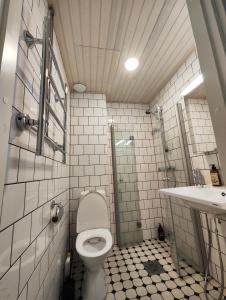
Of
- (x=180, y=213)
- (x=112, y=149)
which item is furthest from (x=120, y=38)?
(x=180, y=213)

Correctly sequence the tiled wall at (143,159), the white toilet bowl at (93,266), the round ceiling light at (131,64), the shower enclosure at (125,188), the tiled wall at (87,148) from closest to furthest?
the white toilet bowl at (93,266), the round ceiling light at (131,64), the tiled wall at (87,148), the shower enclosure at (125,188), the tiled wall at (143,159)

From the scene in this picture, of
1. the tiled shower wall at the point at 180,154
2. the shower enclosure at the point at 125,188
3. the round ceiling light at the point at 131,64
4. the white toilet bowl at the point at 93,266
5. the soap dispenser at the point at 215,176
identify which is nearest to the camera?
the white toilet bowl at the point at 93,266

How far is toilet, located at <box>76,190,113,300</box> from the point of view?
1.32 m

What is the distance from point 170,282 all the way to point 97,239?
2.72 ft

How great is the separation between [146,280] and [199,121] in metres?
1.76

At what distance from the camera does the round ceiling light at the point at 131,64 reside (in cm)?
176

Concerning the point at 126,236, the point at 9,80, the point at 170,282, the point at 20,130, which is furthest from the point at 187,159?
the point at 9,80

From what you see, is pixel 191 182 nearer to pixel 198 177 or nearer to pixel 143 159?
pixel 198 177

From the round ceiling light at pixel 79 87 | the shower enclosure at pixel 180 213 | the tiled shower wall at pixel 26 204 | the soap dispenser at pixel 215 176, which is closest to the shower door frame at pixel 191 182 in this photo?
the shower enclosure at pixel 180 213

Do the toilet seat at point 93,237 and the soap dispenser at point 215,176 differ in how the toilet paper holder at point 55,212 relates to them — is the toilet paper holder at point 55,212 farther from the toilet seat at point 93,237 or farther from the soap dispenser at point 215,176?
the soap dispenser at point 215,176

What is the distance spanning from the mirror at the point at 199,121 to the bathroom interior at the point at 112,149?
12 mm

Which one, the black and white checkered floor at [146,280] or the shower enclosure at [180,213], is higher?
the shower enclosure at [180,213]

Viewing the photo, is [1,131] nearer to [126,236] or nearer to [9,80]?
[9,80]

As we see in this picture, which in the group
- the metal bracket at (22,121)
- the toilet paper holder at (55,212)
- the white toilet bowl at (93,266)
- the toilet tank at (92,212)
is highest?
the metal bracket at (22,121)
